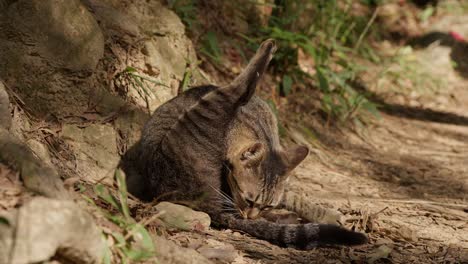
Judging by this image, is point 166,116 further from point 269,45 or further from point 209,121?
point 269,45

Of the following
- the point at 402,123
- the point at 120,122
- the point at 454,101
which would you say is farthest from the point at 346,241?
the point at 454,101

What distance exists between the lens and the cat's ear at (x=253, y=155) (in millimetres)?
3713

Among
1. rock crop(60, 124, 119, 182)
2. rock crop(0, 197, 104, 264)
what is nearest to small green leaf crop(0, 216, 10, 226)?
rock crop(0, 197, 104, 264)

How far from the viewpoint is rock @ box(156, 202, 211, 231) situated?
3113 mm

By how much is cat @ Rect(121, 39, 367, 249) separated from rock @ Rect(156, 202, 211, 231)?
0.38 feet

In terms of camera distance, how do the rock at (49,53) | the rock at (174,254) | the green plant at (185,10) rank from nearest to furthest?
1. the rock at (174,254)
2. the rock at (49,53)
3. the green plant at (185,10)

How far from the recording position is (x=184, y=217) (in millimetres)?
3240

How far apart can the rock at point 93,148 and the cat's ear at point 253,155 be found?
92 centimetres

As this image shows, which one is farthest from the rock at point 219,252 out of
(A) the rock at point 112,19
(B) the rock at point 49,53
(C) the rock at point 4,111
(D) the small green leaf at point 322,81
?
(D) the small green leaf at point 322,81

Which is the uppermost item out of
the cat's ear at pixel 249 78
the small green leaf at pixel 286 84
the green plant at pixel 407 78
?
the green plant at pixel 407 78

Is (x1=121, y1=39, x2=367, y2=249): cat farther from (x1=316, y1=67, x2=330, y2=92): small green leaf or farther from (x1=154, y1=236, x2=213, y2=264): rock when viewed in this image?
(x1=316, y1=67, x2=330, y2=92): small green leaf

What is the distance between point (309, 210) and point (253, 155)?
57cm

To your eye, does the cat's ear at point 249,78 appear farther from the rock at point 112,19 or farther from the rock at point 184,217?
the rock at point 112,19

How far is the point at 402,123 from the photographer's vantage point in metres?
6.56
